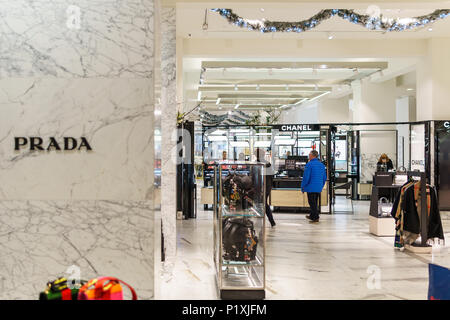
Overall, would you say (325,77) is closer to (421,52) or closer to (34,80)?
(421,52)

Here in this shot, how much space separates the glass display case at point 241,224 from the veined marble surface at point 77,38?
1.66 metres

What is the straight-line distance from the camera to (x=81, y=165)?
9.48ft

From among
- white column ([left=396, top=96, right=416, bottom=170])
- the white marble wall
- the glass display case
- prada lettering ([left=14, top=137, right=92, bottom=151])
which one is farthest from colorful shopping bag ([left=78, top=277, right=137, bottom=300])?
white column ([left=396, top=96, right=416, bottom=170])

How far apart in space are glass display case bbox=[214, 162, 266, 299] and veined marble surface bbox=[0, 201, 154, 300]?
1.38 metres

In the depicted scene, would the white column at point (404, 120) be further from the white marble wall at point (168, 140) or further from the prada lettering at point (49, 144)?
the prada lettering at point (49, 144)

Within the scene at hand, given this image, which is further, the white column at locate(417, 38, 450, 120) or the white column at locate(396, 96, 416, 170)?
the white column at locate(396, 96, 416, 170)

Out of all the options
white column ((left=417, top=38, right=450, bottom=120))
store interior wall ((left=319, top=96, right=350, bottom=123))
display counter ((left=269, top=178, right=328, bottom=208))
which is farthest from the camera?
store interior wall ((left=319, top=96, right=350, bottom=123))

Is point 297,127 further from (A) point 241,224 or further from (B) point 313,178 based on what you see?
(A) point 241,224

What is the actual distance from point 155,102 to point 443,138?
347 inches

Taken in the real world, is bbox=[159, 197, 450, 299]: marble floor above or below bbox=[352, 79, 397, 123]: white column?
below

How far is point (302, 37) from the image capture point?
10039 mm

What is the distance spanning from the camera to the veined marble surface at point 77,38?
2.86m

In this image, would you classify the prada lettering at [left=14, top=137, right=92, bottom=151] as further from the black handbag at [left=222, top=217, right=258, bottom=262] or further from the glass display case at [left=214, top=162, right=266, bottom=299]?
the black handbag at [left=222, top=217, right=258, bottom=262]

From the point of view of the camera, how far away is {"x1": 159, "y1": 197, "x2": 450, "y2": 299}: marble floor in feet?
14.7
